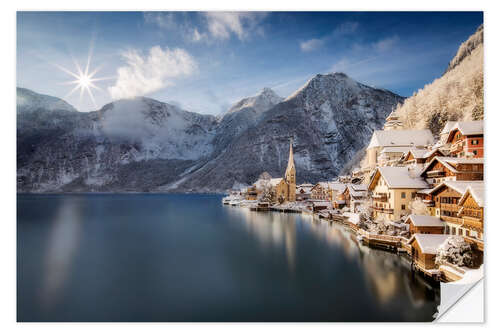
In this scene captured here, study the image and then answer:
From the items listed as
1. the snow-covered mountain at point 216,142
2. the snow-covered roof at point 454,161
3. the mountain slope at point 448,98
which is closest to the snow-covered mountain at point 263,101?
the snow-covered mountain at point 216,142

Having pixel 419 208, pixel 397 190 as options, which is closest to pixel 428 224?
pixel 419 208

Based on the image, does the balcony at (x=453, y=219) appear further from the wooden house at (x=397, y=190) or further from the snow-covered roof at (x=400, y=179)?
the snow-covered roof at (x=400, y=179)

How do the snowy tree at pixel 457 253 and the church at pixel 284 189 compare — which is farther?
the church at pixel 284 189

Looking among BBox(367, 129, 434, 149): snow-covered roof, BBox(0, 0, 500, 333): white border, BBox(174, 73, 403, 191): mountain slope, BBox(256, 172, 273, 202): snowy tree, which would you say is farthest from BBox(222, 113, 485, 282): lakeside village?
BBox(174, 73, 403, 191): mountain slope
